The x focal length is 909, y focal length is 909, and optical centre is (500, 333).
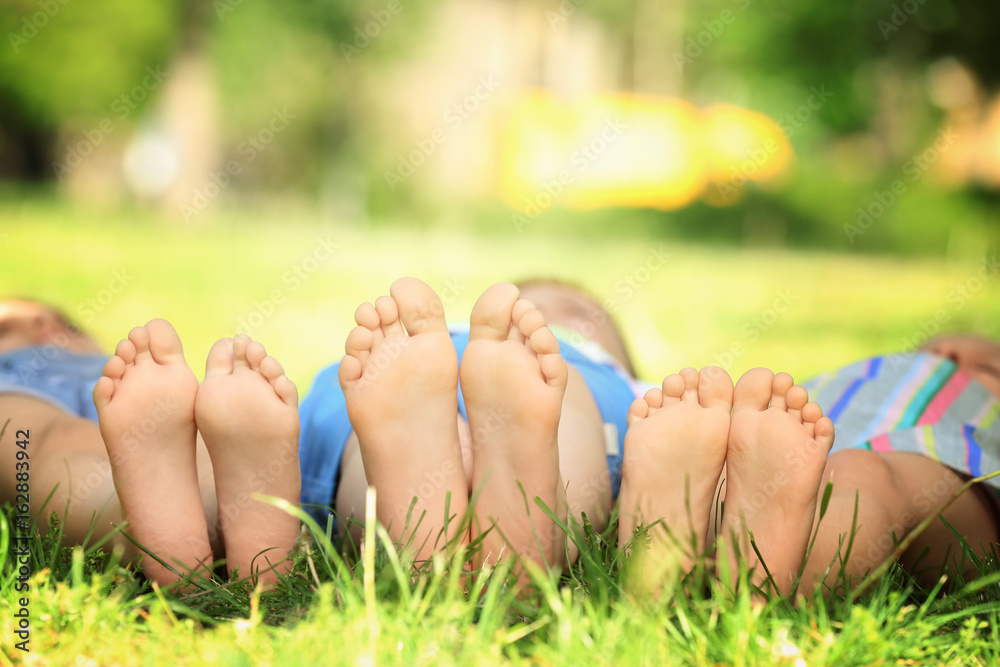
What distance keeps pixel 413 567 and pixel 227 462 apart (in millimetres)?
309

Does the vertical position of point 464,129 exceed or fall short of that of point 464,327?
it exceeds it

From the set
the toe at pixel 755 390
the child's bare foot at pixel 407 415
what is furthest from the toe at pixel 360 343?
the toe at pixel 755 390

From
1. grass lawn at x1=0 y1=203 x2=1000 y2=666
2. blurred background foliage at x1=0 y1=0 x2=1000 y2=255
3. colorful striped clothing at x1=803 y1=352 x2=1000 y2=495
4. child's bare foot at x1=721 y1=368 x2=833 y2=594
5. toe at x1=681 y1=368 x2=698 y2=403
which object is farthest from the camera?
blurred background foliage at x1=0 y1=0 x2=1000 y2=255

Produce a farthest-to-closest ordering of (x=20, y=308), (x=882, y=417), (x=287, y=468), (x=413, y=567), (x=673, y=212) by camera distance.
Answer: (x=673, y=212), (x=20, y=308), (x=882, y=417), (x=287, y=468), (x=413, y=567)

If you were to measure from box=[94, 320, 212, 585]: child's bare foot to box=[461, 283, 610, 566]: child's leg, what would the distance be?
381 mm

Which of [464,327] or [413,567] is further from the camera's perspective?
[464,327]

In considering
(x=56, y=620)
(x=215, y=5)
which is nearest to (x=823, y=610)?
(x=56, y=620)

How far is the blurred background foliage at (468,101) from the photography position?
30.9 feet

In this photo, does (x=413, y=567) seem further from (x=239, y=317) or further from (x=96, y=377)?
(x=239, y=317)

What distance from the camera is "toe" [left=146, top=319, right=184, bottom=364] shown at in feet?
4.14

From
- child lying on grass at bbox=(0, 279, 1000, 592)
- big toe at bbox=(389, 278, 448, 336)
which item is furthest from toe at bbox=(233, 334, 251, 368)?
big toe at bbox=(389, 278, 448, 336)

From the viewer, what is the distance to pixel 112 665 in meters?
0.92

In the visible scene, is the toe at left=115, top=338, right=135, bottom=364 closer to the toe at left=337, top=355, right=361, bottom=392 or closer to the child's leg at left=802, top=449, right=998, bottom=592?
the toe at left=337, top=355, right=361, bottom=392

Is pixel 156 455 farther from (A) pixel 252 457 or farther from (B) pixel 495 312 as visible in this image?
(B) pixel 495 312
